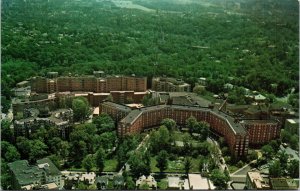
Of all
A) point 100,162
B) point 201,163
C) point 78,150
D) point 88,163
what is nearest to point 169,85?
point 78,150

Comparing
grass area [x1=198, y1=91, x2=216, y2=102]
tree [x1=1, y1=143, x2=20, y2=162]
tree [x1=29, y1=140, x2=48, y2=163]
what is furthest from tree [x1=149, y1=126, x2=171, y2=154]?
grass area [x1=198, y1=91, x2=216, y2=102]

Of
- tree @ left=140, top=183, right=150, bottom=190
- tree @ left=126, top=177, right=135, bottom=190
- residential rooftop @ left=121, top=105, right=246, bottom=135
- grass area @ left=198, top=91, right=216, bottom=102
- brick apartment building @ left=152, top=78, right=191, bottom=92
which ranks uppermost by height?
residential rooftop @ left=121, top=105, right=246, bottom=135

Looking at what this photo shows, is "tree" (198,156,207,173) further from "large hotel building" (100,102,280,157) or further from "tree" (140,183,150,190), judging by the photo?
"tree" (140,183,150,190)

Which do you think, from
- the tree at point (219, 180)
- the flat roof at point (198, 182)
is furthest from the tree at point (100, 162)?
the tree at point (219, 180)

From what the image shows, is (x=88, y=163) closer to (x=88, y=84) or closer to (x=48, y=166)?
(x=48, y=166)

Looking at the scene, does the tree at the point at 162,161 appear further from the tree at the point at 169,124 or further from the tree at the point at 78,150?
the tree at the point at 169,124
